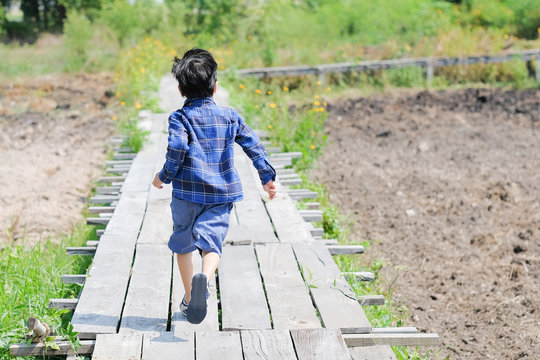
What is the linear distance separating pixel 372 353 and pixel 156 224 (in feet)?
6.92

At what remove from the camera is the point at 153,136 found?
7648 mm

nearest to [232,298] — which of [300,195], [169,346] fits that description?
[169,346]

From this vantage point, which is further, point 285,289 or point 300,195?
point 300,195

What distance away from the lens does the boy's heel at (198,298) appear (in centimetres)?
299

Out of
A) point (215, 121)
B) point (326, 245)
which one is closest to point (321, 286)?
point (326, 245)

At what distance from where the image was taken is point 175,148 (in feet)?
10.4

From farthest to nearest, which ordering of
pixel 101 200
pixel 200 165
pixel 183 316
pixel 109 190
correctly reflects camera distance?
1. pixel 109 190
2. pixel 101 200
3. pixel 183 316
4. pixel 200 165

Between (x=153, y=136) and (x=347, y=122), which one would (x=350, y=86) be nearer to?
(x=347, y=122)

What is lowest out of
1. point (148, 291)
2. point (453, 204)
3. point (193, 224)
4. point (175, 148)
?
point (453, 204)

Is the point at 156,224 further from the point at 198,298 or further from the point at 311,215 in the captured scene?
the point at 198,298

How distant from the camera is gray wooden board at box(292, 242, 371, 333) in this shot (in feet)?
10.9

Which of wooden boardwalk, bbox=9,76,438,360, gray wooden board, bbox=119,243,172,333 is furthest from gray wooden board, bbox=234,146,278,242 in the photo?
gray wooden board, bbox=119,243,172,333

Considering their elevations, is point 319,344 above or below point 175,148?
below

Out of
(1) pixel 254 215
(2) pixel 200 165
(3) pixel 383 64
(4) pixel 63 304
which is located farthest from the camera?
(3) pixel 383 64
